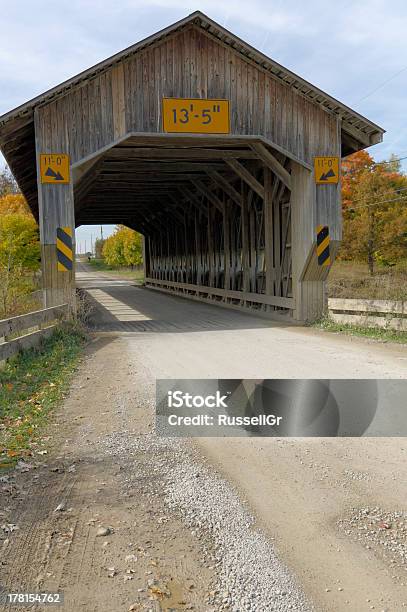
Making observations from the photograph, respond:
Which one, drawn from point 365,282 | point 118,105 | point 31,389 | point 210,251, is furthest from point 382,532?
point 210,251

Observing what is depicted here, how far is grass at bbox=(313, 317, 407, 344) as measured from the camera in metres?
10.4

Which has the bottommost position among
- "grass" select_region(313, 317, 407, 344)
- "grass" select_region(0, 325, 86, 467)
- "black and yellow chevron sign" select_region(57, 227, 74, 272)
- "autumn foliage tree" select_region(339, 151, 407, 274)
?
"grass" select_region(0, 325, 86, 467)

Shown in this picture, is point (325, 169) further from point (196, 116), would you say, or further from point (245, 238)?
point (245, 238)

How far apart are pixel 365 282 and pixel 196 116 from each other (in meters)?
12.1

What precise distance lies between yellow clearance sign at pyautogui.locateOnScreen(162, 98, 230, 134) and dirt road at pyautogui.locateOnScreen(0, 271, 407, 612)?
7.98 meters

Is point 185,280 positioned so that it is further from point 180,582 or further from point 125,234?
point 125,234

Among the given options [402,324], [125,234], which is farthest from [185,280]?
[125,234]

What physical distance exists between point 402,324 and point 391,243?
70.0ft

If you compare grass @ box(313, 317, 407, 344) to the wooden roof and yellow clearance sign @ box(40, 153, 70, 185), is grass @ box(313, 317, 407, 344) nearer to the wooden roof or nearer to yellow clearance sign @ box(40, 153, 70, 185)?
the wooden roof

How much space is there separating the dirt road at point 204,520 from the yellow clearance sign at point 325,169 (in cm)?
870

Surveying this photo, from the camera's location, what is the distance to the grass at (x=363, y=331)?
10406 mm

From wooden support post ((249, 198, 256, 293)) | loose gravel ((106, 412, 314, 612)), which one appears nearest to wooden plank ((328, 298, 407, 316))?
wooden support post ((249, 198, 256, 293))

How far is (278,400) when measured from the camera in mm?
5875

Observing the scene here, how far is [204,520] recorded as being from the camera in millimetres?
3340
